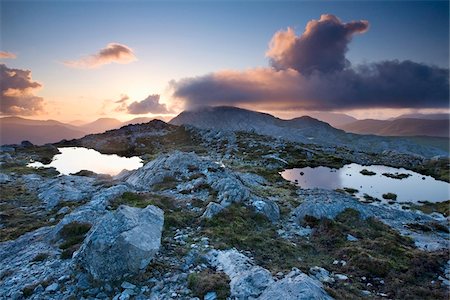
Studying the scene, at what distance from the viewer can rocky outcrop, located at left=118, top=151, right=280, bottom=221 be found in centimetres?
2748

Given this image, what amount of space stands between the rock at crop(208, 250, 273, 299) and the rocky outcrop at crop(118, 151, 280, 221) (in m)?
6.52

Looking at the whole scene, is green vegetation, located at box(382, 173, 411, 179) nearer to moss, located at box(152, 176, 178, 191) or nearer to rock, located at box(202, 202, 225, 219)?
moss, located at box(152, 176, 178, 191)

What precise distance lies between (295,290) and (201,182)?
73.6 feet

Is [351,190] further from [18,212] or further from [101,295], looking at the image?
[18,212]

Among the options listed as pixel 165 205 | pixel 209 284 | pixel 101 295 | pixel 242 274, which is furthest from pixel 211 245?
pixel 165 205

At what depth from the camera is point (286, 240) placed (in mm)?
21891

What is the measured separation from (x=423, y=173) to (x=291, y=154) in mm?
→ 30006

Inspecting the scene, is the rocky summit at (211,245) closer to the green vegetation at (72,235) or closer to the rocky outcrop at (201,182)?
the green vegetation at (72,235)

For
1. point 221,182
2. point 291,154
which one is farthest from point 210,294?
point 291,154

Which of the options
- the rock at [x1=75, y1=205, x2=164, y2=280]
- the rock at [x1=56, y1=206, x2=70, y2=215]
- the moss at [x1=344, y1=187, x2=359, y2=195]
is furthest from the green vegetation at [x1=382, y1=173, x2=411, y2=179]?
the rock at [x1=56, y1=206, x2=70, y2=215]

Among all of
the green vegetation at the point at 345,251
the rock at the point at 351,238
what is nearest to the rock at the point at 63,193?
the green vegetation at the point at 345,251

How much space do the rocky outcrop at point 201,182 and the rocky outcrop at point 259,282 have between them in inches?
280

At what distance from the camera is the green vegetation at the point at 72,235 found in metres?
19.1

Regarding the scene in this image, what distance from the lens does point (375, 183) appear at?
50656mm
